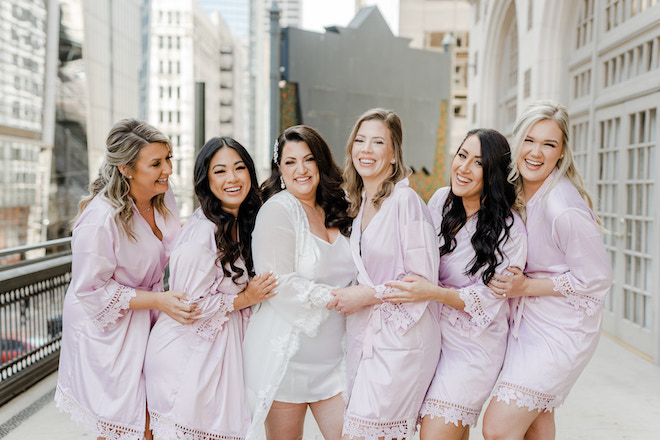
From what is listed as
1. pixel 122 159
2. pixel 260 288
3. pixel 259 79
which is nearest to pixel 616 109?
pixel 260 288

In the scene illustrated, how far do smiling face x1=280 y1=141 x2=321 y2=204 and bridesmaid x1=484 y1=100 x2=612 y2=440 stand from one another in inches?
36.0

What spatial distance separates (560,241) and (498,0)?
28.7 ft

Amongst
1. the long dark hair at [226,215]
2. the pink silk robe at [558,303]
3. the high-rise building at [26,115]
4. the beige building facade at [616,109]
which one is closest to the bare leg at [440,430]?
the pink silk robe at [558,303]

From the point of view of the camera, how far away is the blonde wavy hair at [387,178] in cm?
248

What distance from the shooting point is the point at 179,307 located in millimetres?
2324

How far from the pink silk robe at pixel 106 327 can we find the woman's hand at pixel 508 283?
5.15 feet

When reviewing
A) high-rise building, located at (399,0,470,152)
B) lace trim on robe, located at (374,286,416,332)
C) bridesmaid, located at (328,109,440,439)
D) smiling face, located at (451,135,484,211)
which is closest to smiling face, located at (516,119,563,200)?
smiling face, located at (451,135,484,211)

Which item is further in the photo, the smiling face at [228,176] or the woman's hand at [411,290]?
the smiling face at [228,176]

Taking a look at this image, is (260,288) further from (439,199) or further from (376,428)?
(439,199)

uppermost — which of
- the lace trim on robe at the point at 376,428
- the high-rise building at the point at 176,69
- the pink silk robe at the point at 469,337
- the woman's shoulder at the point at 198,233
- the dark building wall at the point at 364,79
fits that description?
the high-rise building at the point at 176,69

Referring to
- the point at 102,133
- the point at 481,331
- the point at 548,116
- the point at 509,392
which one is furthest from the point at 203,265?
the point at 102,133

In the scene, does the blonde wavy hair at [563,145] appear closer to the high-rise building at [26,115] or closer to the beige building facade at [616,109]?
the beige building facade at [616,109]

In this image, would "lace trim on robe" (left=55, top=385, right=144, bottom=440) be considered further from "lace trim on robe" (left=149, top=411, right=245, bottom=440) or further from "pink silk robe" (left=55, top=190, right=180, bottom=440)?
"lace trim on robe" (left=149, top=411, right=245, bottom=440)

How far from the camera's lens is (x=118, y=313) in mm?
2445
